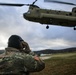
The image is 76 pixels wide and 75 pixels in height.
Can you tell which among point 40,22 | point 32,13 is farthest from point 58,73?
point 32,13

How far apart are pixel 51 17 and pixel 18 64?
25.3 meters

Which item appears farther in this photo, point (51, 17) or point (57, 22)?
point (51, 17)

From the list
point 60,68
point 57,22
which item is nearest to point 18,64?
point 60,68

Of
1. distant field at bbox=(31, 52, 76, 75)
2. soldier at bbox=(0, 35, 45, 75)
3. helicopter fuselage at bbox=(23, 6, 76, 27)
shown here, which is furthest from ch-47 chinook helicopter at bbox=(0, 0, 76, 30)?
soldier at bbox=(0, 35, 45, 75)

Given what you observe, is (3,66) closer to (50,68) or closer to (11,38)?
(11,38)

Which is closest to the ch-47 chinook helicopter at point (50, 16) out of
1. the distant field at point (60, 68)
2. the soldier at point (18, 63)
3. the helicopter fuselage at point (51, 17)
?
the helicopter fuselage at point (51, 17)

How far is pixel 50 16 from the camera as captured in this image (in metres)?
30.8

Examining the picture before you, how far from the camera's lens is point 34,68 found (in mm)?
4988

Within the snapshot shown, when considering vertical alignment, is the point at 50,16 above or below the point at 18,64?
below

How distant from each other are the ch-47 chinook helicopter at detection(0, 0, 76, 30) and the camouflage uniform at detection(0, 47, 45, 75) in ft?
66.9

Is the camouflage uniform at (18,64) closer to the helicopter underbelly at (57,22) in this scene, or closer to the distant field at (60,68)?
the distant field at (60,68)

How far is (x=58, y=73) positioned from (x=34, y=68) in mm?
14682

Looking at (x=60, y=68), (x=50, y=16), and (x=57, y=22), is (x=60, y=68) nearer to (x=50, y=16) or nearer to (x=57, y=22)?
(x=57, y=22)

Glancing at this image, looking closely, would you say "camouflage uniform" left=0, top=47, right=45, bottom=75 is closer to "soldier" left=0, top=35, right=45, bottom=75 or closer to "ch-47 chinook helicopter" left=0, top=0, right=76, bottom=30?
"soldier" left=0, top=35, right=45, bottom=75
